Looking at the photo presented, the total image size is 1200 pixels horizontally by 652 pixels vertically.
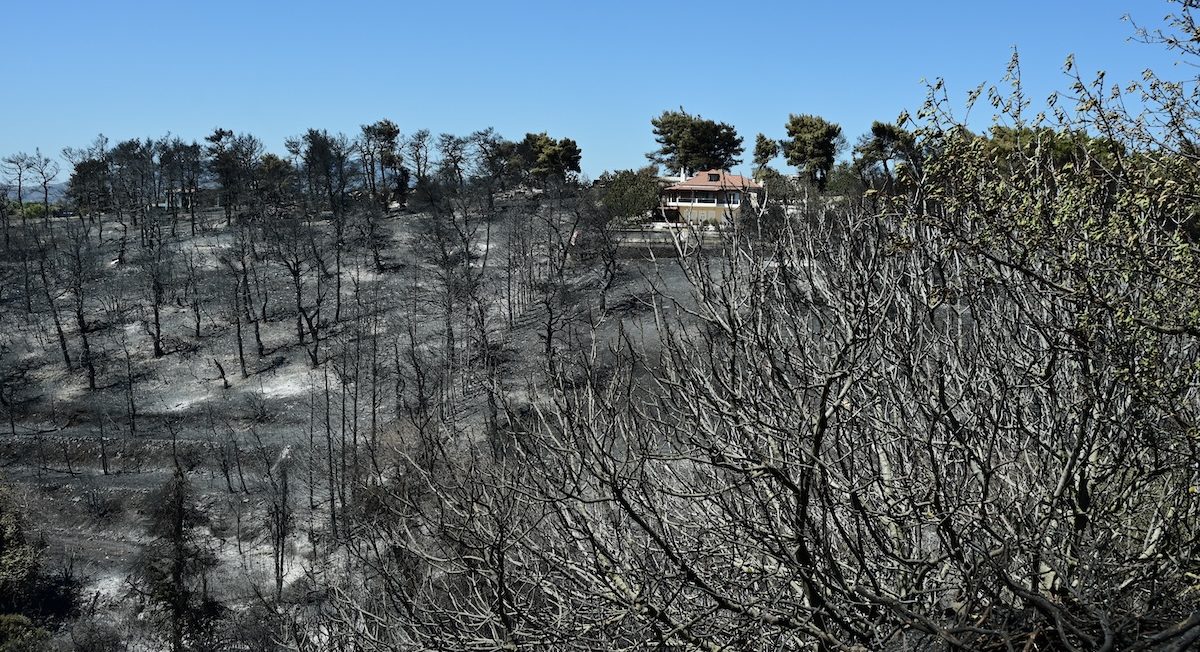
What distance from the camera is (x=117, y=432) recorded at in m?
39.1

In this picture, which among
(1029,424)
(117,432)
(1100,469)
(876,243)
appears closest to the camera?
(1100,469)

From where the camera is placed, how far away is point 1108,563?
201 inches

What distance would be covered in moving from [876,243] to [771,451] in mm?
1709

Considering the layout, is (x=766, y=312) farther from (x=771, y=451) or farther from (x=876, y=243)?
(x=771, y=451)

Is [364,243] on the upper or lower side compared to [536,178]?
lower

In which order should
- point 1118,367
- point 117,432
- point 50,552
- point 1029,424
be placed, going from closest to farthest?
1. point 1118,367
2. point 1029,424
3. point 50,552
4. point 117,432

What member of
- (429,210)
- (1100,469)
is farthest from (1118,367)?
(429,210)

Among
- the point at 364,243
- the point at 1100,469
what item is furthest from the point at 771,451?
the point at 364,243

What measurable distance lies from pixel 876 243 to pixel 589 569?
3.17 m

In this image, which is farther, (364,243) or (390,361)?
(364,243)

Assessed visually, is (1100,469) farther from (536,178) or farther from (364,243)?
(536,178)

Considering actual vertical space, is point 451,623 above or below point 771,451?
below

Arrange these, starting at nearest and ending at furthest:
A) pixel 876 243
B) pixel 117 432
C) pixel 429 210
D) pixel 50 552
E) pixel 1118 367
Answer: pixel 1118 367 → pixel 876 243 → pixel 50 552 → pixel 117 432 → pixel 429 210

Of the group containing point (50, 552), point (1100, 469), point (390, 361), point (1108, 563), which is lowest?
point (50, 552)
